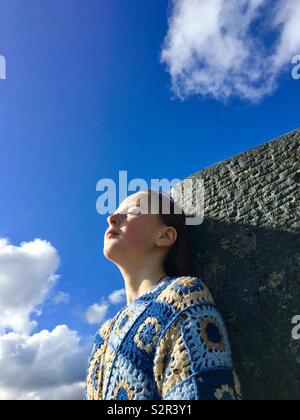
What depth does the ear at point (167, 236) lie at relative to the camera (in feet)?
9.93

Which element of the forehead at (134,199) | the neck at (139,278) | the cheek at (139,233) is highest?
the forehead at (134,199)

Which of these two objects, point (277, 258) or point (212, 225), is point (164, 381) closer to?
point (277, 258)

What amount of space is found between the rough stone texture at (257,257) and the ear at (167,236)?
328mm

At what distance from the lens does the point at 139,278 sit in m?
2.90

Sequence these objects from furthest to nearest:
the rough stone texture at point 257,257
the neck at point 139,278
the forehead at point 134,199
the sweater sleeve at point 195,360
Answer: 1. the forehead at point 134,199
2. the neck at point 139,278
3. the rough stone texture at point 257,257
4. the sweater sleeve at point 195,360

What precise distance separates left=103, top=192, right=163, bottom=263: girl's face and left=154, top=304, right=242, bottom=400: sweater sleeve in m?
0.73

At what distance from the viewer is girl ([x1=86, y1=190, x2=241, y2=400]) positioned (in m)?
2.09

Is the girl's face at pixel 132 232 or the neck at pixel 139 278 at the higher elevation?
the girl's face at pixel 132 232

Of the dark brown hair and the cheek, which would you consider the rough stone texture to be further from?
the cheek

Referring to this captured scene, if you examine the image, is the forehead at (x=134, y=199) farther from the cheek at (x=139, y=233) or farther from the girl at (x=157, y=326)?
the cheek at (x=139, y=233)

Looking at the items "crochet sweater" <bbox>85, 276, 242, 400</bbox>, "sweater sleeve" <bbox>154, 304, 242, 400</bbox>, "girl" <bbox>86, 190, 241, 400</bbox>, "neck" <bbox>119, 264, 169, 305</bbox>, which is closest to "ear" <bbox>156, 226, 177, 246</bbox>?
"girl" <bbox>86, 190, 241, 400</bbox>

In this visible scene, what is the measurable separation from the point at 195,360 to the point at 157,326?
320mm

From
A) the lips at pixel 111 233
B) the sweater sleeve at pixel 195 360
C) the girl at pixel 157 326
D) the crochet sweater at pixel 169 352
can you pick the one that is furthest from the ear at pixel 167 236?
the sweater sleeve at pixel 195 360

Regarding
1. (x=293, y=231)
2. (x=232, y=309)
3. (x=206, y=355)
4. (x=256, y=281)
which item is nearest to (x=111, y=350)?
(x=206, y=355)
